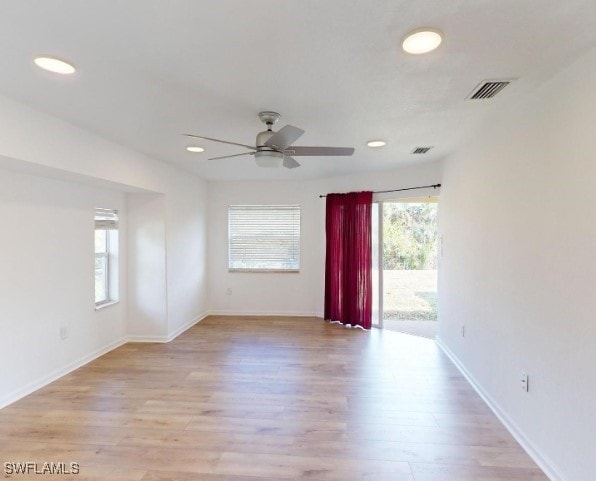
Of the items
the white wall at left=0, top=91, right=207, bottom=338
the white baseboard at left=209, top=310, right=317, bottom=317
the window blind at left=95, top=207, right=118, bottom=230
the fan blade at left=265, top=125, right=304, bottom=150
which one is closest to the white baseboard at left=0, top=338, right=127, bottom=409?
the white wall at left=0, top=91, right=207, bottom=338

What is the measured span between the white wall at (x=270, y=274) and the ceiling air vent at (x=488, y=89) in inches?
134

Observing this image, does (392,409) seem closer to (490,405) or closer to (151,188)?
(490,405)

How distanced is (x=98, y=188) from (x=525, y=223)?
4.18 m

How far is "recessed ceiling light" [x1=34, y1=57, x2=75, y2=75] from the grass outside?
4.43m

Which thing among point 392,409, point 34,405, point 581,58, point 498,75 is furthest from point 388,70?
point 34,405

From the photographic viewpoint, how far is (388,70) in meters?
1.87

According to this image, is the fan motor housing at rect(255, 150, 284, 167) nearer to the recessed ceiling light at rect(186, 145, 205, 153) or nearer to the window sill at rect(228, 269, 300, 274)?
the recessed ceiling light at rect(186, 145, 205, 153)

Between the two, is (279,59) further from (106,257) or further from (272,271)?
(272,271)

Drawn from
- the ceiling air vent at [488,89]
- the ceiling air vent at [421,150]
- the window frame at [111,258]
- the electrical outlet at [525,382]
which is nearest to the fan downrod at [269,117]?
the ceiling air vent at [488,89]

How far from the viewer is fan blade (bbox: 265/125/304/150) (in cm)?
223

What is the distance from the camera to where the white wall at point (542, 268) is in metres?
1.72

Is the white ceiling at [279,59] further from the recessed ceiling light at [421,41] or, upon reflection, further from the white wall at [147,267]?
the white wall at [147,267]

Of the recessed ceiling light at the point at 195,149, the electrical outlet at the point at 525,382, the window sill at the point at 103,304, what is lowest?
the electrical outlet at the point at 525,382

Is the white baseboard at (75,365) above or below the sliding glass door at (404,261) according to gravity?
below
